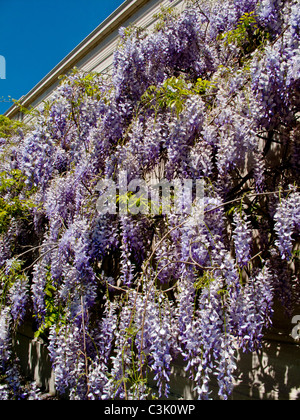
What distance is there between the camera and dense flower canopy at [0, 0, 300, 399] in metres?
2.17

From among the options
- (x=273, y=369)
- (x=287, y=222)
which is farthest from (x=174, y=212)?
(x=273, y=369)

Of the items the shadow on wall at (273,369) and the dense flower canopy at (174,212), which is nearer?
the dense flower canopy at (174,212)

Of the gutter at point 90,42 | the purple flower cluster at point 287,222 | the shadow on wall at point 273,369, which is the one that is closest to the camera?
the purple flower cluster at point 287,222

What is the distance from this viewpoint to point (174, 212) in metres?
2.63

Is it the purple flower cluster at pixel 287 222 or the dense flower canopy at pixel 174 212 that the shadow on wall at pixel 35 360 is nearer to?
the dense flower canopy at pixel 174 212

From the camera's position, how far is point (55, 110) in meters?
3.57

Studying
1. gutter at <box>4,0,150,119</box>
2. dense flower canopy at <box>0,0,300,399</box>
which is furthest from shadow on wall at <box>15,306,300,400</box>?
Result: gutter at <box>4,0,150,119</box>

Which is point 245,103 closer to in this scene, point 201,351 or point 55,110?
point 201,351

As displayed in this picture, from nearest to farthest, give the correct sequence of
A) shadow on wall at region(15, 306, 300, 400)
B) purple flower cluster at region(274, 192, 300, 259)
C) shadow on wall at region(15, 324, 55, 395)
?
1. purple flower cluster at region(274, 192, 300, 259)
2. shadow on wall at region(15, 306, 300, 400)
3. shadow on wall at region(15, 324, 55, 395)

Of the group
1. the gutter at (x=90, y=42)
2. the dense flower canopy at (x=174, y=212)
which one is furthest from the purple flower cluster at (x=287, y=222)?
the gutter at (x=90, y=42)

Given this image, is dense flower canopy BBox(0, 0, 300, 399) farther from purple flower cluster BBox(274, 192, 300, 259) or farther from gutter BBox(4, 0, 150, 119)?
gutter BBox(4, 0, 150, 119)

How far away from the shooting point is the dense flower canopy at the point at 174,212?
217cm
